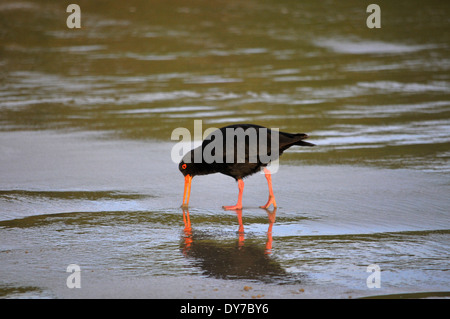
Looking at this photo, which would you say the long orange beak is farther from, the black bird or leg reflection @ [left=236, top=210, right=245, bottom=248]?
leg reflection @ [left=236, top=210, right=245, bottom=248]

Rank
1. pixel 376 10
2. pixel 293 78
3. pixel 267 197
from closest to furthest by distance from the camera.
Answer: pixel 267 197, pixel 293 78, pixel 376 10

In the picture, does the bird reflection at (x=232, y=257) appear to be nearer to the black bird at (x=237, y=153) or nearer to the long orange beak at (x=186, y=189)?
the long orange beak at (x=186, y=189)

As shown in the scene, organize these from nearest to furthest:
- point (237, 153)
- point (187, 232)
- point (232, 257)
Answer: point (232, 257), point (187, 232), point (237, 153)

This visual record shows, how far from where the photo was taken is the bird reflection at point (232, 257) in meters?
4.98

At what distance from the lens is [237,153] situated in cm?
687

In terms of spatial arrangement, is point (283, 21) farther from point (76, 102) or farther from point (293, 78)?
point (76, 102)

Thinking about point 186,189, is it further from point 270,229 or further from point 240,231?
point 270,229

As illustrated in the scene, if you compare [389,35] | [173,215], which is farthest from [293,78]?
[173,215]

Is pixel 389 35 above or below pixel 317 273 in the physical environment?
above

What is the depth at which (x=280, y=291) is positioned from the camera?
462 centimetres

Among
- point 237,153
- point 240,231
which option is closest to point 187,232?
point 240,231

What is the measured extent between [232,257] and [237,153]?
1729mm

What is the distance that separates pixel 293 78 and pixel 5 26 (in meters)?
11.3

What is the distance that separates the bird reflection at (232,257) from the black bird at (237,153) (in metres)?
0.93
